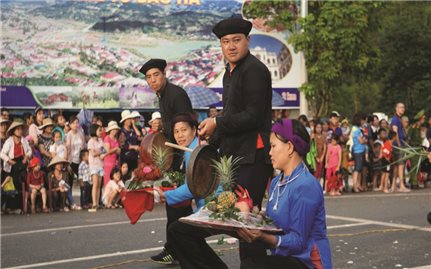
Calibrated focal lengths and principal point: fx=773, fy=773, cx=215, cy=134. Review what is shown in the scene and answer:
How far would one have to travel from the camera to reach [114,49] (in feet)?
93.1

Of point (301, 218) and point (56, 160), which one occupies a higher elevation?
point (301, 218)

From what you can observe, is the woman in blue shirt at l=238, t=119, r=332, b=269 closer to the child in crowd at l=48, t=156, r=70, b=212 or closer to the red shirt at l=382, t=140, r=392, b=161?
the child in crowd at l=48, t=156, r=70, b=212

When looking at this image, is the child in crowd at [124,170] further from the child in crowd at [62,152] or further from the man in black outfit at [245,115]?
the man in black outfit at [245,115]

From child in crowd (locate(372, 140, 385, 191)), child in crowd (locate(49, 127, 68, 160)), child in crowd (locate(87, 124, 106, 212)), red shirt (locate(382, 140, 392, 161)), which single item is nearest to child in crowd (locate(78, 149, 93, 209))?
child in crowd (locate(87, 124, 106, 212))

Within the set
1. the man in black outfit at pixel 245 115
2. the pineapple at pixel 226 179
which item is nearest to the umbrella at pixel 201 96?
the man in black outfit at pixel 245 115

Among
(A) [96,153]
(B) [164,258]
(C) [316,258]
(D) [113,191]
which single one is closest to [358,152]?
(D) [113,191]

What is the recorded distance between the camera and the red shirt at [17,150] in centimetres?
1422

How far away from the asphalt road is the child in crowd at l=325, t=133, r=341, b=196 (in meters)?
2.72

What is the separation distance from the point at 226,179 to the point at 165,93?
2.92 metres

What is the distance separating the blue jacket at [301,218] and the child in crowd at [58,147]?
1036cm

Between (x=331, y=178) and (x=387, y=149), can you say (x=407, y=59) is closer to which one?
(x=387, y=149)

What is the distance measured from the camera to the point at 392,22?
3800 cm

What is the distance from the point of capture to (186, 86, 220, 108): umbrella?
28438mm

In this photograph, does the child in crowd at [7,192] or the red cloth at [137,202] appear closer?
the red cloth at [137,202]
